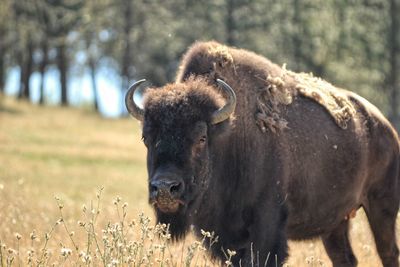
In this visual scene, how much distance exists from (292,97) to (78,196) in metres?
11.8

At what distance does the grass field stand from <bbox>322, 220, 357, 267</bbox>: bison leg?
0.16m

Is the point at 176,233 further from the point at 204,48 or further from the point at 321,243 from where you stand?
the point at 321,243

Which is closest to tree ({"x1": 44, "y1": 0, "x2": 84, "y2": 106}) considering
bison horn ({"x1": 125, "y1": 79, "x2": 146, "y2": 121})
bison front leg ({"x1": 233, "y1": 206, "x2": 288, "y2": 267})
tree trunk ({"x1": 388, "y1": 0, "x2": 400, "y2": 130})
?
tree trunk ({"x1": 388, "y1": 0, "x2": 400, "y2": 130})

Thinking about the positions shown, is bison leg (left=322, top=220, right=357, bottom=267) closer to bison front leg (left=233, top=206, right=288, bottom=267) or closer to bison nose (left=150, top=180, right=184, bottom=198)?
bison front leg (left=233, top=206, right=288, bottom=267)

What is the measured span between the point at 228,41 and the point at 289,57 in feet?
22.6

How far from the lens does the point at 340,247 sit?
938 cm

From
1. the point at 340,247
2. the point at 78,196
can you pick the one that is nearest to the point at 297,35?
the point at 78,196

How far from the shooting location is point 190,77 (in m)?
7.61

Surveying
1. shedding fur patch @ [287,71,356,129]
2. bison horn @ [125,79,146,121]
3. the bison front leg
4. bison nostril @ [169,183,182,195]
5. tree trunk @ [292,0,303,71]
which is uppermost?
bison horn @ [125,79,146,121]

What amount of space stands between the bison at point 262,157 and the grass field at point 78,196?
15.1 inches

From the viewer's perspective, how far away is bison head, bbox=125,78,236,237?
6.43m

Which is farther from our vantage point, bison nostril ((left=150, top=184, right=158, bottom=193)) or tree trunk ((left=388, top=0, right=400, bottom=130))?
tree trunk ((left=388, top=0, right=400, bottom=130))

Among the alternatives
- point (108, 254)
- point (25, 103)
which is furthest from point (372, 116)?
point (25, 103)

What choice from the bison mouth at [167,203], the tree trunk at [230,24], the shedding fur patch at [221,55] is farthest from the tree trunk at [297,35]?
the bison mouth at [167,203]
